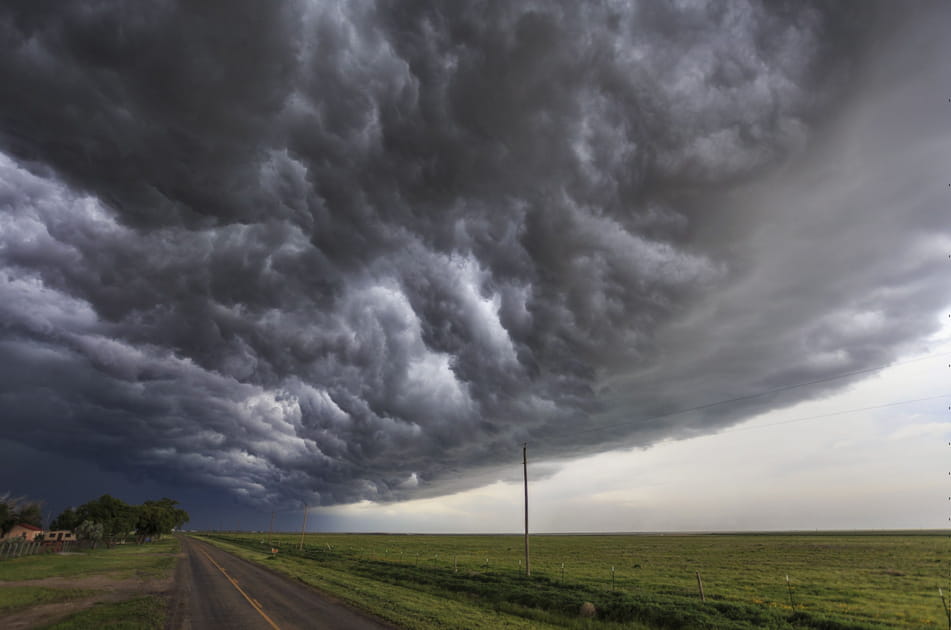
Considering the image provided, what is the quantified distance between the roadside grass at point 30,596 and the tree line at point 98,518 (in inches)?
2469

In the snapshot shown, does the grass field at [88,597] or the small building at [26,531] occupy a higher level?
the grass field at [88,597]

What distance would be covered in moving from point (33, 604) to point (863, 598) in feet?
167

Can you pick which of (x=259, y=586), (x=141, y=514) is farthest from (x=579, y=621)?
(x=141, y=514)

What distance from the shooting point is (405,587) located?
113 ft

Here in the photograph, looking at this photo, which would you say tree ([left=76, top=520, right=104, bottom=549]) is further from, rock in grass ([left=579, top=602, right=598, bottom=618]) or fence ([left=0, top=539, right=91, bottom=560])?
rock in grass ([left=579, top=602, right=598, bottom=618])

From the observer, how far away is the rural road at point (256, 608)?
19750mm

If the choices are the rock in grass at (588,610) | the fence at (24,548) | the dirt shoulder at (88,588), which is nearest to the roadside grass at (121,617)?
the dirt shoulder at (88,588)

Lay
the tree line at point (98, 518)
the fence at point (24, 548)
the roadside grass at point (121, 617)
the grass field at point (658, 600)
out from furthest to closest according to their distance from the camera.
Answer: the tree line at point (98, 518) → the fence at point (24, 548) → the grass field at point (658, 600) → the roadside grass at point (121, 617)

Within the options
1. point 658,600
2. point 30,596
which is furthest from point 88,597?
point 658,600

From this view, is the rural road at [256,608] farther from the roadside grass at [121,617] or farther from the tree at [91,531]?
the tree at [91,531]

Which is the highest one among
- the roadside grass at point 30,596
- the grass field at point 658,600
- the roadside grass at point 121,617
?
the roadside grass at point 121,617

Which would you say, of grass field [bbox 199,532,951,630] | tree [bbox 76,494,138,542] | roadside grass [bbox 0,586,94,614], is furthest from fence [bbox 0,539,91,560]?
grass field [bbox 199,532,951,630]

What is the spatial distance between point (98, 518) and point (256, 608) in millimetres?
116133

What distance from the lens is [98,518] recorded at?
347 ft
